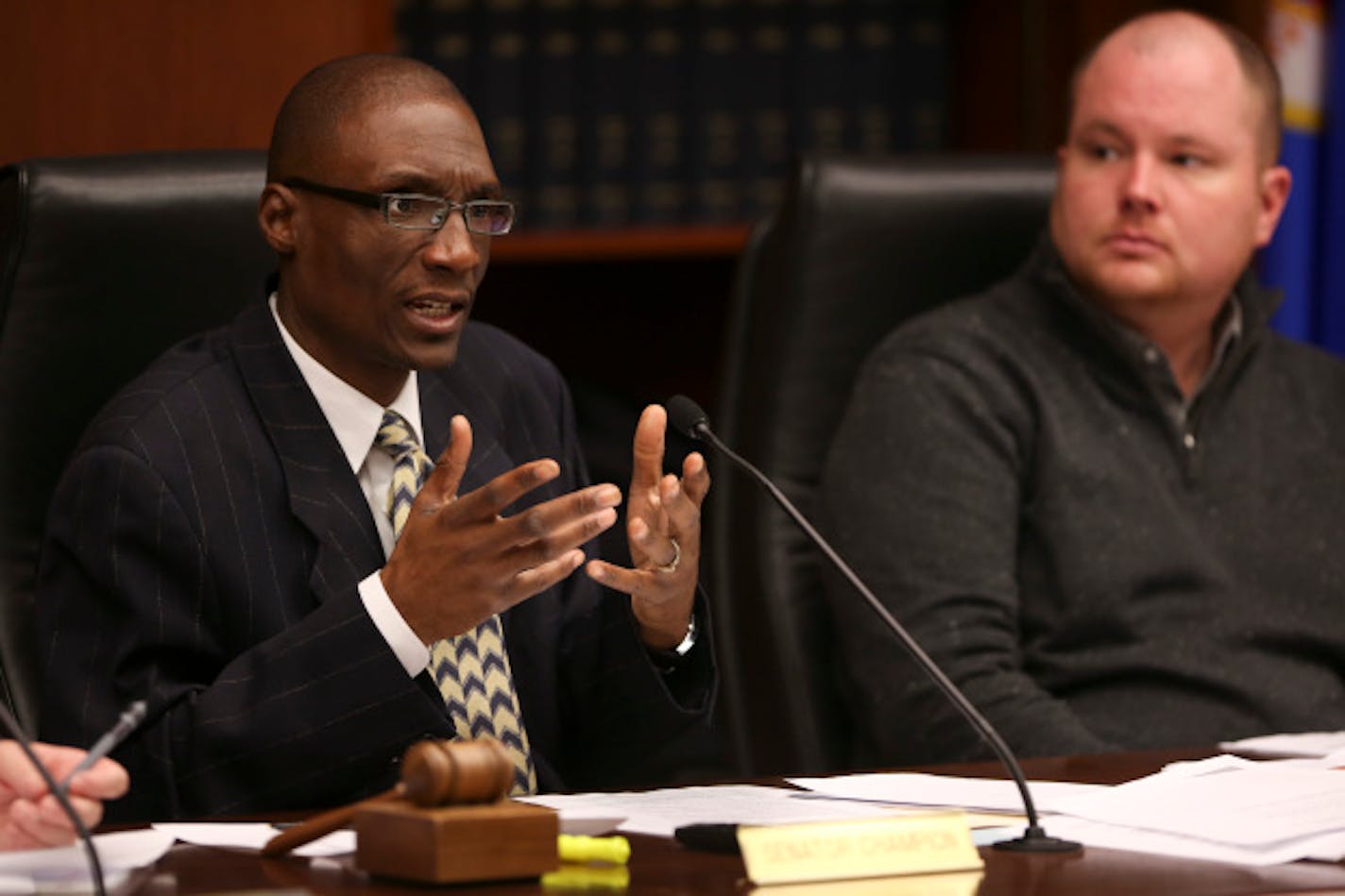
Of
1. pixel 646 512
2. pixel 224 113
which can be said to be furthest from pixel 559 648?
pixel 224 113

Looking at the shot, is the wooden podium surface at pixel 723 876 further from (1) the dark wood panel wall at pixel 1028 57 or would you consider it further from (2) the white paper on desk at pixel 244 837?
(1) the dark wood panel wall at pixel 1028 57

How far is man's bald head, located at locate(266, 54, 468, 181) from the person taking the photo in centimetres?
167

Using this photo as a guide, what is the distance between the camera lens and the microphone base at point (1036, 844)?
47.6 inches

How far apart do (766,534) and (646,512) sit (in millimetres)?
655

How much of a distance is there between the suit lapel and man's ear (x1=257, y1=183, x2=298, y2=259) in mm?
67

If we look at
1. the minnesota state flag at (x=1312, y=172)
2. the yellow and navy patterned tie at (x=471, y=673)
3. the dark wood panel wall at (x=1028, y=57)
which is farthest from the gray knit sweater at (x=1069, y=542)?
the dark wood panel wall at (x=1028, y=57)

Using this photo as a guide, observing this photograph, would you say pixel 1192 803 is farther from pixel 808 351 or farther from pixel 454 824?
pixel 808 351

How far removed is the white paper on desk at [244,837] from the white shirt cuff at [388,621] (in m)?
0.22

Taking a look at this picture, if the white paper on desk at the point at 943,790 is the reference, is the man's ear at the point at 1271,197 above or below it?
above

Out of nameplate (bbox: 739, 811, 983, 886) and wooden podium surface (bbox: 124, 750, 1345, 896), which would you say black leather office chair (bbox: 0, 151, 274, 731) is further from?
nameplate (bbox: 739, 811, 983, 886)

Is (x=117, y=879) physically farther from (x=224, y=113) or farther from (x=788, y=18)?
(x=788, y=18)

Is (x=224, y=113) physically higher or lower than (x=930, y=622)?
higher

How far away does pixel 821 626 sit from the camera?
84.7 inches

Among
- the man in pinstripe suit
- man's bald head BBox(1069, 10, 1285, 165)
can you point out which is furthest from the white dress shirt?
man's bald head BBox(1069, 10, 1285, 165)
